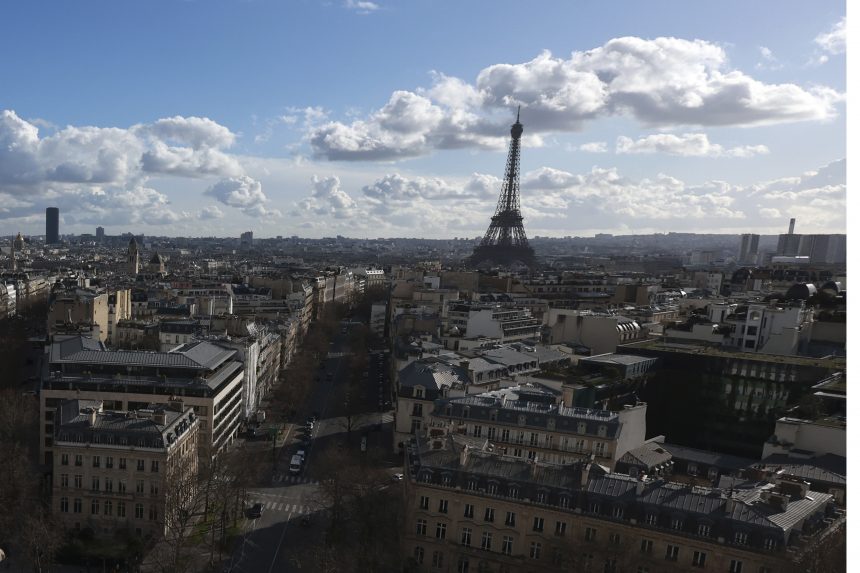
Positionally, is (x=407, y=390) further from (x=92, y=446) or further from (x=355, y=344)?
(x=355, y=344)

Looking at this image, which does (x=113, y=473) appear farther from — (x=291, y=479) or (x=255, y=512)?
(x=291, y=479)

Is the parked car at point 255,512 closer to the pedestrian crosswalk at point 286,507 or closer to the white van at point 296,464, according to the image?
the pedestrian crosswalk at point 286,507

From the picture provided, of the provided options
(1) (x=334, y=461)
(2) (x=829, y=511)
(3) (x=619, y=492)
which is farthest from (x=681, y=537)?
(1) (x=334, y=461)

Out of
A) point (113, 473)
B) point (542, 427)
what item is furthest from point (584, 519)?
point (113, 473)

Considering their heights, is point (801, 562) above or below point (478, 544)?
above

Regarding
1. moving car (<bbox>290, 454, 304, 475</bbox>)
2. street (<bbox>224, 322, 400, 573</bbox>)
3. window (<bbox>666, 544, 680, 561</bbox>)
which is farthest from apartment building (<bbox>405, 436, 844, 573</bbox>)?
moving car (<bbox>290, 454, 304, 475</bbox>)
